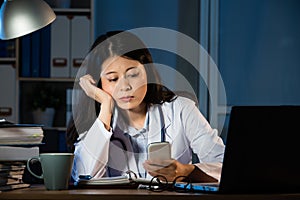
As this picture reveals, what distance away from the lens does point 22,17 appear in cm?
190

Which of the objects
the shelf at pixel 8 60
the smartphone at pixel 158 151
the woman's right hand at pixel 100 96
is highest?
the shelf at pixel 8 60

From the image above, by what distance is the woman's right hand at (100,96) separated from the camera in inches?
86.1

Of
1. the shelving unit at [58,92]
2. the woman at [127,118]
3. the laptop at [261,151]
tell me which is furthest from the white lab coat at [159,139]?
the shelving unit at [58,92]

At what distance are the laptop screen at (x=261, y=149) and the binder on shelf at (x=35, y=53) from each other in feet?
8.85

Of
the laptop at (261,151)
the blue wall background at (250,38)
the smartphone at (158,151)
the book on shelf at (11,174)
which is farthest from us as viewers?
the blue wall background at (250,38)

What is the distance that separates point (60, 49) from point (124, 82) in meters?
1.79

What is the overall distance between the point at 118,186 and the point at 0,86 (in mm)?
2553

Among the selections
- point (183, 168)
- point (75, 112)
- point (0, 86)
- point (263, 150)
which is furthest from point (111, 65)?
point (0, 86)

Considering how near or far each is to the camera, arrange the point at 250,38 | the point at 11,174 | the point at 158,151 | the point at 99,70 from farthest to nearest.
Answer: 1. the point at 250,38
2. the point at 99,70
3. the point at 158,151
4. the point at 11,174

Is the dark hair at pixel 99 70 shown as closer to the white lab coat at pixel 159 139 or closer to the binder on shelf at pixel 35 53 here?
the white lab coat at pixel 159 139

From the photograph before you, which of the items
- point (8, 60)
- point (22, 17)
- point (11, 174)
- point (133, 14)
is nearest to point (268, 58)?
point (133, 14)

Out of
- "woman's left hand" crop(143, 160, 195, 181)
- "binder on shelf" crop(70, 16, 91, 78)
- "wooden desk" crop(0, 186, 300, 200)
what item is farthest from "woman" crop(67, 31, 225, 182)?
"binder on shelf" crop(70, 16, 91, 78)

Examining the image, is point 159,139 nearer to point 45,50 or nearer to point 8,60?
point 45,50

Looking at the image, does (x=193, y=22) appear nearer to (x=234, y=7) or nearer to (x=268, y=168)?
(x=234, y=7)
